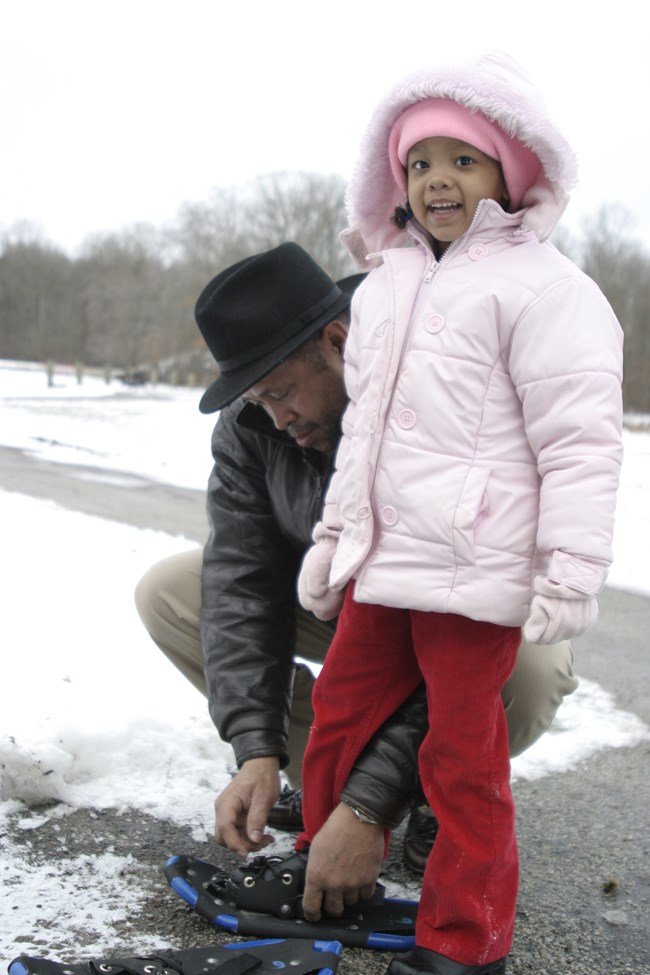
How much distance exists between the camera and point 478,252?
1968mm

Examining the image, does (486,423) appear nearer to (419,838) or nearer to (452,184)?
(452,184)

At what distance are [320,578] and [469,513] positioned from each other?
41 cm

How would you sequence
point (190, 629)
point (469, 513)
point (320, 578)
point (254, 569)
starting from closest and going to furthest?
point (469, 513)
point (320, 578)
point (254, 569)
point (190, 629)

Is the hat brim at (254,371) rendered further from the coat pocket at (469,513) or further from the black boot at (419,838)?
the black boot at (419,838)

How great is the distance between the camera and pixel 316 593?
2074 millimetres

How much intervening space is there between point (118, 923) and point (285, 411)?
1.11 meters

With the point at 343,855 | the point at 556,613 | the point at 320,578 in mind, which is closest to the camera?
the point at 556,613

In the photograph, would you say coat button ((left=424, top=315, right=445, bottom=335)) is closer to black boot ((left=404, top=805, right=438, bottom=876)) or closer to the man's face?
the man's face

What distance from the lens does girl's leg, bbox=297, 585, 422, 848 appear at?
6.47 ft

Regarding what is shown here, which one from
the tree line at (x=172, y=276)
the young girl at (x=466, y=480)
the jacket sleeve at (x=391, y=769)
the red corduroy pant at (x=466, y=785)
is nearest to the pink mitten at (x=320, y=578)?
the young girl at (x=466, y=480)

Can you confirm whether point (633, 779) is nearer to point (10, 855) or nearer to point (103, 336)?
point (10, 855)

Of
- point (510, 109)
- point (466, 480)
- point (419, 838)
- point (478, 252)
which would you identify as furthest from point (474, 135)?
point (419, 838)

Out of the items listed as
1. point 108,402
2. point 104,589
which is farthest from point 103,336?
point 104,589

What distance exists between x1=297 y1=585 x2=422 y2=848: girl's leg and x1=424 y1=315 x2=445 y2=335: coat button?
0.52 m
